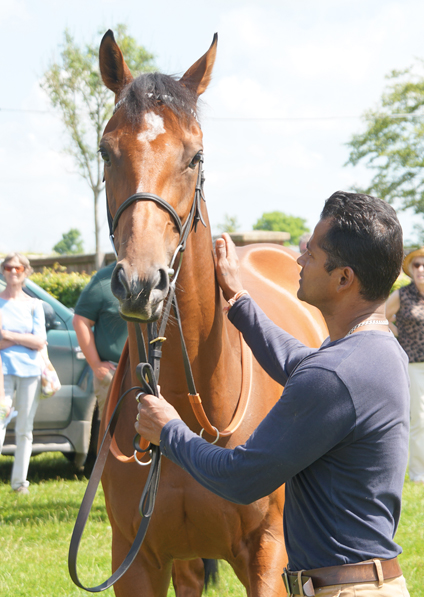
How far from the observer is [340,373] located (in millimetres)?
1540

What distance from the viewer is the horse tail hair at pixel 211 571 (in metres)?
3.61

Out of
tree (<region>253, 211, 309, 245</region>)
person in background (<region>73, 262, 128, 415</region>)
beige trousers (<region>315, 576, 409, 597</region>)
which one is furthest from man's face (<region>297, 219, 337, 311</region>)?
tree (<region>253, 211, 309, 245</region>)

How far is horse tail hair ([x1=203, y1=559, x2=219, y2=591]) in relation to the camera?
3.61 meters

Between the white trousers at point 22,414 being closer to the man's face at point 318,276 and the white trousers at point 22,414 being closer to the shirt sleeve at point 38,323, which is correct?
the shirt sleeve at point 38,323

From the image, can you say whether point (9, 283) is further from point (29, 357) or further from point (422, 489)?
point (422, 489)

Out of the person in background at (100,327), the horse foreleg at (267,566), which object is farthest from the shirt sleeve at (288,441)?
the person in background at (100,327)

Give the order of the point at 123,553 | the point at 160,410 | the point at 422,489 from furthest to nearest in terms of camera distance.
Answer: the point at 422,489 → the point at 123,553 → the point at 160,410

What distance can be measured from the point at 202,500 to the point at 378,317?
1.06 metres

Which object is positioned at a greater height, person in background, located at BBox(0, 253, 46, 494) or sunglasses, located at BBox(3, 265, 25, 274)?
sunglasses, located at BBox(3, 265, 25, 274)

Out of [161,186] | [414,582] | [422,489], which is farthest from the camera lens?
[422,489]

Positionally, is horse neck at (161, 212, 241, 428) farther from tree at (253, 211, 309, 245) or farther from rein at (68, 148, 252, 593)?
tree at (253, 211, 309, 245)

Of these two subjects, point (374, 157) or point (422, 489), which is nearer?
point (422, 489)

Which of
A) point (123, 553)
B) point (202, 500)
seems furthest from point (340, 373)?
point (123, 553)

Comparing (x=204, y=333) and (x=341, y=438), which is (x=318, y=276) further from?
(x=204, y=333)
